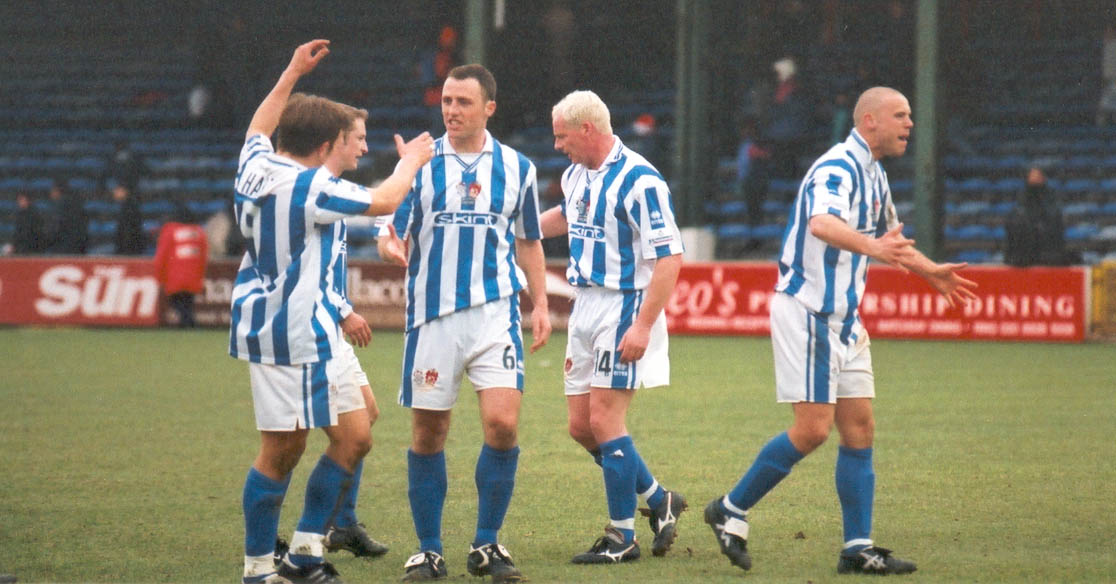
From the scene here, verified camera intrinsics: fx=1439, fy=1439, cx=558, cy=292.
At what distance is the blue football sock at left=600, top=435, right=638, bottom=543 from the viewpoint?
5781 mm

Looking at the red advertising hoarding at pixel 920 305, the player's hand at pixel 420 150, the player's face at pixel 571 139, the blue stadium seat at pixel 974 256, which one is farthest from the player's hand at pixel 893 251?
the blue stadium seat at pixel 974 256

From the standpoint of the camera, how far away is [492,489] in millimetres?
5477

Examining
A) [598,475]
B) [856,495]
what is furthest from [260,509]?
[598,475]

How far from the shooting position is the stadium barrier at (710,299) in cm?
1600

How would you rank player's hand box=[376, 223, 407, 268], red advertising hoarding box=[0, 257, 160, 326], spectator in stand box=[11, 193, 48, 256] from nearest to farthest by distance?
player's hand box=[376, 223, 407, 268] < red advertising hoarding box=[0, 257, 160, 326] < spectator in stand box=[11, 193, 48, 256]

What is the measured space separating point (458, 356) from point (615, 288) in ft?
A: 2.48

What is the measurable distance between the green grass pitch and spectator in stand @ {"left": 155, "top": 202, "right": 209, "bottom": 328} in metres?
4.23

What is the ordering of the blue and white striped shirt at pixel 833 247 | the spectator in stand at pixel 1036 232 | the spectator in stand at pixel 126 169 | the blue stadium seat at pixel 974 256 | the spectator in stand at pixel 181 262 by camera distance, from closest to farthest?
the blue and white striped shirt at pixel 833 247, the spectator in stand at pixel 1036 232, the spectator in stand at pixel 181 262, the blue stadium seat at pixel 974 256, the spectator in stand at pixel 126 169

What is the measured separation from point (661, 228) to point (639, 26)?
64.0 ft

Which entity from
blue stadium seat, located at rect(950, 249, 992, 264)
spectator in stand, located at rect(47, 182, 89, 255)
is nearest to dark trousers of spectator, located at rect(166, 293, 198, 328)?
spectator in stand, located at rect(47, 182, 89, 255)

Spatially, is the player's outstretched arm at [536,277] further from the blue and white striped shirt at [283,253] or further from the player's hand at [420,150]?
the blue and white striped shirt at [283,253]

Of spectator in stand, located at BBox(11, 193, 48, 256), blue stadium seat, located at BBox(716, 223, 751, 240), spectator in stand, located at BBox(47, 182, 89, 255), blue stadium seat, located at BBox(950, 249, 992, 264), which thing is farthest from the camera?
spectator in stand, located at BBox(11, 193, 48, 256)

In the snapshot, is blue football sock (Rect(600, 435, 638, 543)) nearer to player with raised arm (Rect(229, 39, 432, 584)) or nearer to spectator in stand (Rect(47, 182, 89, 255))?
player with raised arm (Rect(229, 39, 432, 584))

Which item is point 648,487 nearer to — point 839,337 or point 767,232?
point 839,337
